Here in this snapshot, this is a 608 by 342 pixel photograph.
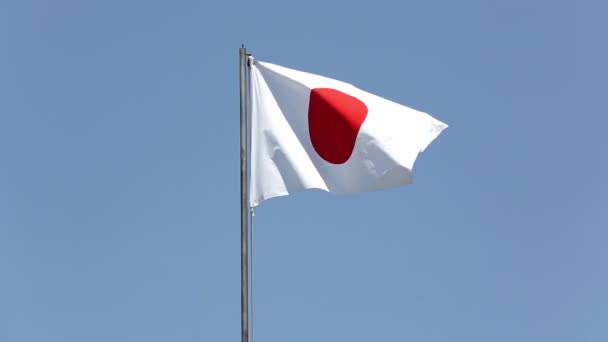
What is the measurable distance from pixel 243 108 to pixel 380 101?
116 inches

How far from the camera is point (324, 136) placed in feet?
64.6

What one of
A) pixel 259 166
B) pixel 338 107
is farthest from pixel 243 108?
pixel 338 107

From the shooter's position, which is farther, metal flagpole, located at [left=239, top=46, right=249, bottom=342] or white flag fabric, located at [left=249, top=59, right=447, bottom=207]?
A: white flag fabric, located at [left=249, top=59, right=447, bottom=207]

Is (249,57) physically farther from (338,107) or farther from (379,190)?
(379,190)

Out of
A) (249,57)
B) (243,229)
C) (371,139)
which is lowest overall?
(243,229)

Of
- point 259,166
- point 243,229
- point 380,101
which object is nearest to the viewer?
point 243,229

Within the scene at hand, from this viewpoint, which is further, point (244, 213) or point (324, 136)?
point (324, 136)

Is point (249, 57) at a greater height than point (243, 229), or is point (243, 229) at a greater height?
point (249, 57)

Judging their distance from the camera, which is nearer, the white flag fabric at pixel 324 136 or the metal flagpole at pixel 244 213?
the metal flagpole at pixel 244 213

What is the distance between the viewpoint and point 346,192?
19.3m

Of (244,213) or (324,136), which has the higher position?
(324,136)

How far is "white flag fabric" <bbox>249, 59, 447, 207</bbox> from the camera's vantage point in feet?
62.9

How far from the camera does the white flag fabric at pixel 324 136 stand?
19.2m

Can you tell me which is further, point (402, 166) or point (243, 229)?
point (402, 166)
